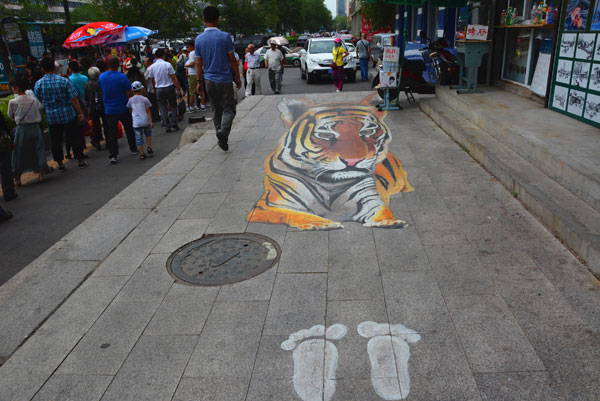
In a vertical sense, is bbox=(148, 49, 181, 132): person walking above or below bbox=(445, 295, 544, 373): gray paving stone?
above

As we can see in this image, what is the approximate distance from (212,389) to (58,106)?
7010mm

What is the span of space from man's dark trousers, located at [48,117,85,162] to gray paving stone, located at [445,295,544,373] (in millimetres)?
7429

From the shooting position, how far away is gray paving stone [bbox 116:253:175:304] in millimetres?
3717

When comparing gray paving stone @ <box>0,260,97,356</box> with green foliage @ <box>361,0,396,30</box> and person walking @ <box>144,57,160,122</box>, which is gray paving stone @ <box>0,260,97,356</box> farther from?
green foliage @ <box>361,0,396,30</box>

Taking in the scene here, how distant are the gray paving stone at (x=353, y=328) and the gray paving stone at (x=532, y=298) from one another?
3.09ft

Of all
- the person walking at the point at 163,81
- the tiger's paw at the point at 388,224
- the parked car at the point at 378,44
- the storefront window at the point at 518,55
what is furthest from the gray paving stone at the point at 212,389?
the parked car at the point at 378,44

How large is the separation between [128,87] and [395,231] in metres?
6.12

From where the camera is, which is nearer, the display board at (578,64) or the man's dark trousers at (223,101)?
the display board at (578,64)

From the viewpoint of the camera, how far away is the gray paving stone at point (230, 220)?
488 cm

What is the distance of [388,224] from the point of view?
15.6 ft

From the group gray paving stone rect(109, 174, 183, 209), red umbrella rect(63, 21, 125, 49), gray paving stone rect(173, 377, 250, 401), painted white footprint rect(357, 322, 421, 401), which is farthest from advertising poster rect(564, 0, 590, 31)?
red umbrella rect(63, 21, 125, 49)

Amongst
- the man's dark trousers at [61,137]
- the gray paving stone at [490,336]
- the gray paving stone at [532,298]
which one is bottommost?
the gray paving stone at [490,336]

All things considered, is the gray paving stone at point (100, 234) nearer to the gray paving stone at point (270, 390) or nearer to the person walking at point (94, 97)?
the gray paving stone at point (270, 390)

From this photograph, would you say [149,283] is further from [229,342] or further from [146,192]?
[146,192]
